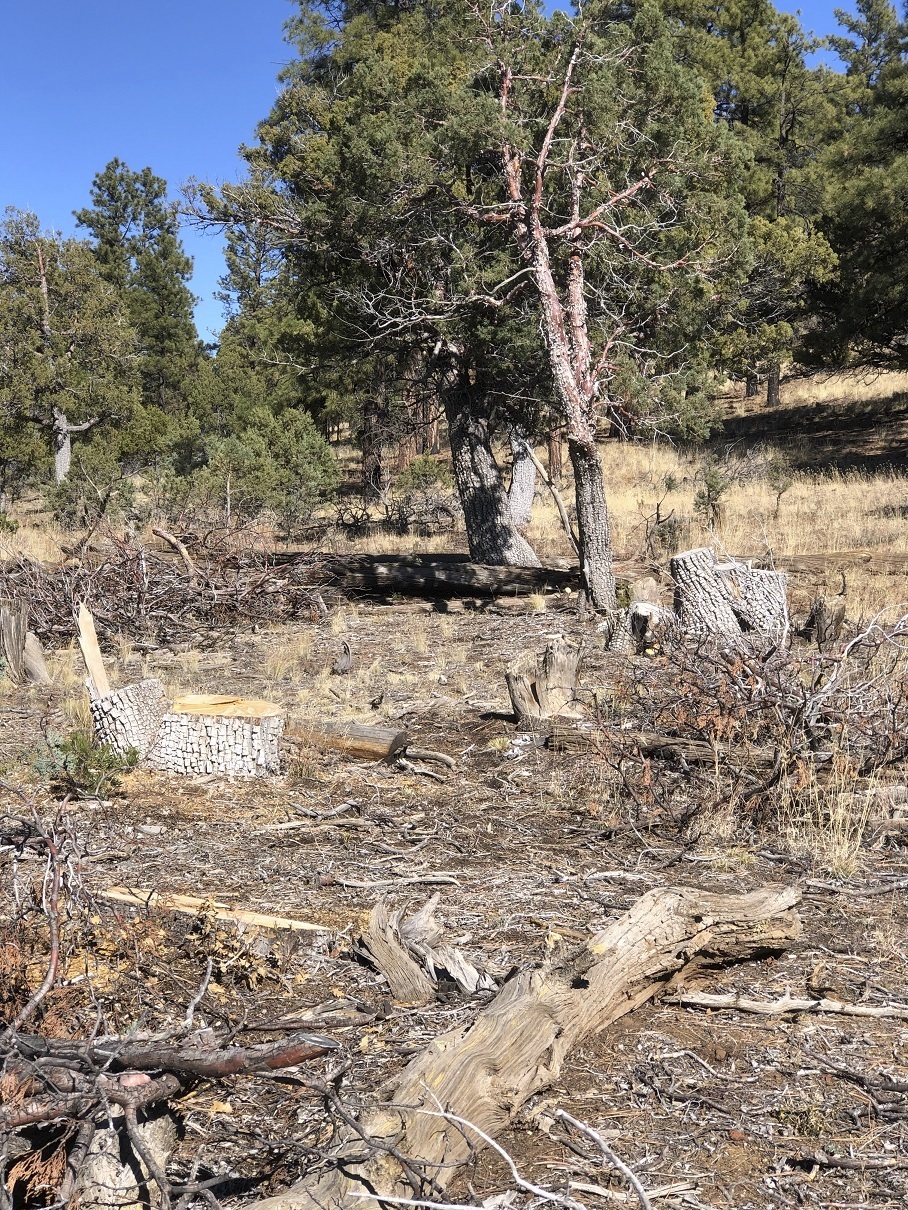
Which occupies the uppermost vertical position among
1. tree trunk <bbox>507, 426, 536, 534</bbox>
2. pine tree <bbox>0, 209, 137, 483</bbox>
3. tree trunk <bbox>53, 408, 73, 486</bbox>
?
pine tree <bbox>0, 209, 137, 483</bbox>

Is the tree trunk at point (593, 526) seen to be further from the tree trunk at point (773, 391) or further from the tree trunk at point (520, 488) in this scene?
the tree trunk at point (773, 391)

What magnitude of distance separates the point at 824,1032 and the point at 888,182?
20219 mm

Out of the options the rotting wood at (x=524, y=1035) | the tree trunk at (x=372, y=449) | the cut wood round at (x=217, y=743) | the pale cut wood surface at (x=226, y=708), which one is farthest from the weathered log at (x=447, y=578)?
the rotting wood at (x=524, y=1035)

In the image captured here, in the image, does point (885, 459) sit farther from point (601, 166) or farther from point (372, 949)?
point (372, 949)

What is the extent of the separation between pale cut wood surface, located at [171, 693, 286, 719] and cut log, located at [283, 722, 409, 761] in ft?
1.63

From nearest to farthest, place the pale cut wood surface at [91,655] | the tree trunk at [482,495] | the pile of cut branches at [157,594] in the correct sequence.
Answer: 1. the pale cut wood surface at [91,655]
2. the pile of cut branches at [157,594]
3. the tree trunk at [482,495]

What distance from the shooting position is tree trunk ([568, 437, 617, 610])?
11992 mm

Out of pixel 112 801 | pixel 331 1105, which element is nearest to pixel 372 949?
pixel 331 1105

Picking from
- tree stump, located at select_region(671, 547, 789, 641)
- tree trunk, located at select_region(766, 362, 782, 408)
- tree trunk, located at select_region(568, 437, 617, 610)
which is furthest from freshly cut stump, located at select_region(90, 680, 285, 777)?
tree trunk, located at select_region(766, 362, 782, 408)

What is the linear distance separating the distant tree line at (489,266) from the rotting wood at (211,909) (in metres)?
8.21

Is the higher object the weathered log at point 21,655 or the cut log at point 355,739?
the weathered log at point 21,655

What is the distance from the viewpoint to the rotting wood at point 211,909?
4.36 metres

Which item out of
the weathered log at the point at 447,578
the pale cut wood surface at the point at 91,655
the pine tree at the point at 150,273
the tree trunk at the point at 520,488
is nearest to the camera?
the pale cut wood surface at the point at 91,655

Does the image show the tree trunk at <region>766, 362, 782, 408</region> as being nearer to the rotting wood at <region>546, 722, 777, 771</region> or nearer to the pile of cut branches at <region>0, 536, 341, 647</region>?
the pile of cut branches at <region>0, 536, 341, 647</region>
